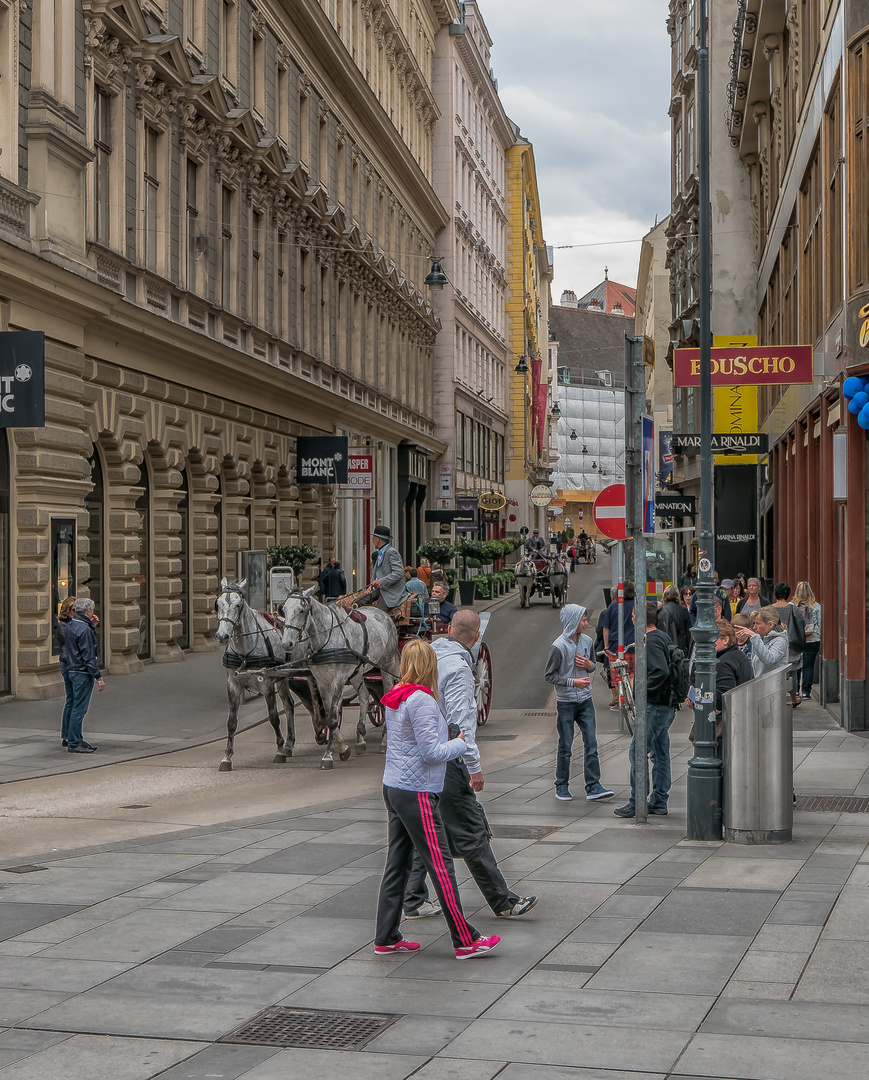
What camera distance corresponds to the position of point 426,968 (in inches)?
294

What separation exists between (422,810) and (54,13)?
1642 centimetres

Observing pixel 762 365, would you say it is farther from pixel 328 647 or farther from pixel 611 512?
pixel 328 647

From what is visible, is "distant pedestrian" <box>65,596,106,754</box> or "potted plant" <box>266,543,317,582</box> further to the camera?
"potted plant" <box>266,543,317,582</box>

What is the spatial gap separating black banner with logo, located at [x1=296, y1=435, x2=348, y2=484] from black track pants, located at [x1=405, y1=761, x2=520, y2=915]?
27.7 meters

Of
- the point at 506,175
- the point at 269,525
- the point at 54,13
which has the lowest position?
the point at 269,525

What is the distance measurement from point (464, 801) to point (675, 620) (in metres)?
11.0

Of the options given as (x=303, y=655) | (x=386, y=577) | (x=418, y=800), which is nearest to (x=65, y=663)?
(x=303, y=655)

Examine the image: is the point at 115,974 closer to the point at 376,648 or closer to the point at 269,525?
the point at 376,648

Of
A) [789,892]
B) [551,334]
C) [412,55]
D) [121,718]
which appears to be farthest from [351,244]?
[551,334]

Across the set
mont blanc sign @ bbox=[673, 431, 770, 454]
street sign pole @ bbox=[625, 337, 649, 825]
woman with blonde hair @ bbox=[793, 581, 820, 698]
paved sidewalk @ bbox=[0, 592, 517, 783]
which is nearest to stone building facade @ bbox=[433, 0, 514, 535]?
mont blanc sign @ bbox=[673, 431, 770, 454]

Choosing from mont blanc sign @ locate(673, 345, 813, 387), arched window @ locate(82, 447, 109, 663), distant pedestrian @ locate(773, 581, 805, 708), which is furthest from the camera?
arched window @ locate(82, 447, 109, 663)

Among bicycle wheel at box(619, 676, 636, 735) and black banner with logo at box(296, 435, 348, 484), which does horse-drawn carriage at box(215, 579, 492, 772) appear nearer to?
bicycle wheel at box(619, 676, 636, 735)

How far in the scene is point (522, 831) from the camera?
38.1ft

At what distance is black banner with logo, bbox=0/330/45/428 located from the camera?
58.4ft
